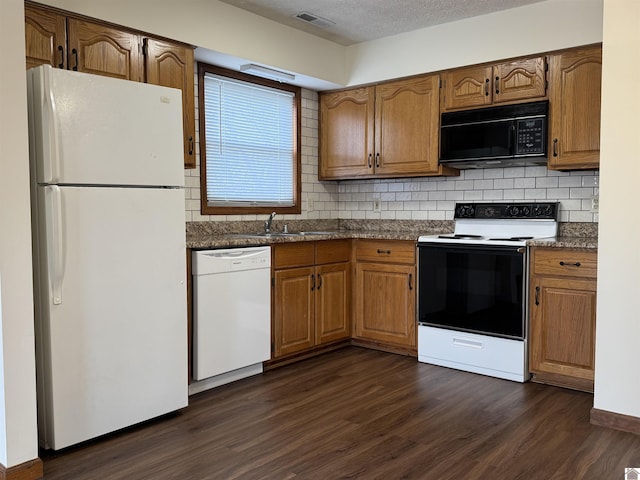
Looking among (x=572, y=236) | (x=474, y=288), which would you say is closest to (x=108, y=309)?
(x=474, y=288)

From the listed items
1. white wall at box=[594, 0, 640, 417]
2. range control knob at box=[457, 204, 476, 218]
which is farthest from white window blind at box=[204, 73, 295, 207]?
white wall at box=[594, 0, 640, 417]

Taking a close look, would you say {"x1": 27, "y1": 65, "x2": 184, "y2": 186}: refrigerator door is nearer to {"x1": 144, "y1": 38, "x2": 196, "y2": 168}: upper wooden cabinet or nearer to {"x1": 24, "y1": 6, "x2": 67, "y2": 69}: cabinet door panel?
{"x1": 24, "y1": 6, "x2": 67, "y2": 69}: cabinet door panel

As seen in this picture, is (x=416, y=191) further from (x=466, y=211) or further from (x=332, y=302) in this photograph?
(x=332, y=302)

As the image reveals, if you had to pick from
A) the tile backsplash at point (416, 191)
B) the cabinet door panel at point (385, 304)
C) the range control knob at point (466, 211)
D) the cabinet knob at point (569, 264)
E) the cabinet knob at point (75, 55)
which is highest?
Answer: the cabinet knob at point (75, 55)

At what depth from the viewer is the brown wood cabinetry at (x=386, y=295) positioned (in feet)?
13.5

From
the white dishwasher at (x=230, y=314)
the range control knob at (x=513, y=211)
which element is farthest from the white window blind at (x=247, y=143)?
the range control knob at (x=513, y=211)

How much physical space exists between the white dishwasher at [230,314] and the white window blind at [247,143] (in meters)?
0.77

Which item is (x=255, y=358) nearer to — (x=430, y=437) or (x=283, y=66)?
(x=430, y=437)

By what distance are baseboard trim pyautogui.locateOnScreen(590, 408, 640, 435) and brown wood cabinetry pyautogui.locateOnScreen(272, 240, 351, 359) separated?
1936 mm

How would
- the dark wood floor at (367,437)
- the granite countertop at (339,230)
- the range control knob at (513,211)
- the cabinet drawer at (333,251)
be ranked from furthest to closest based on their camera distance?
the cabinet drawer at (333,251) < the range control knob at (513,211) < the granite countertop at (339,230) < the dark wood floor at (367,437)

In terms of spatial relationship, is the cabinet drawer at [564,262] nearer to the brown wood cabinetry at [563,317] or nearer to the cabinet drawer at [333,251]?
the brown wood cabinetry at [563,317]

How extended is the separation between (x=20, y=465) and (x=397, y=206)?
339 cm

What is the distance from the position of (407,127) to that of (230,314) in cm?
204

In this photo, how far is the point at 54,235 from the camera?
241cm
